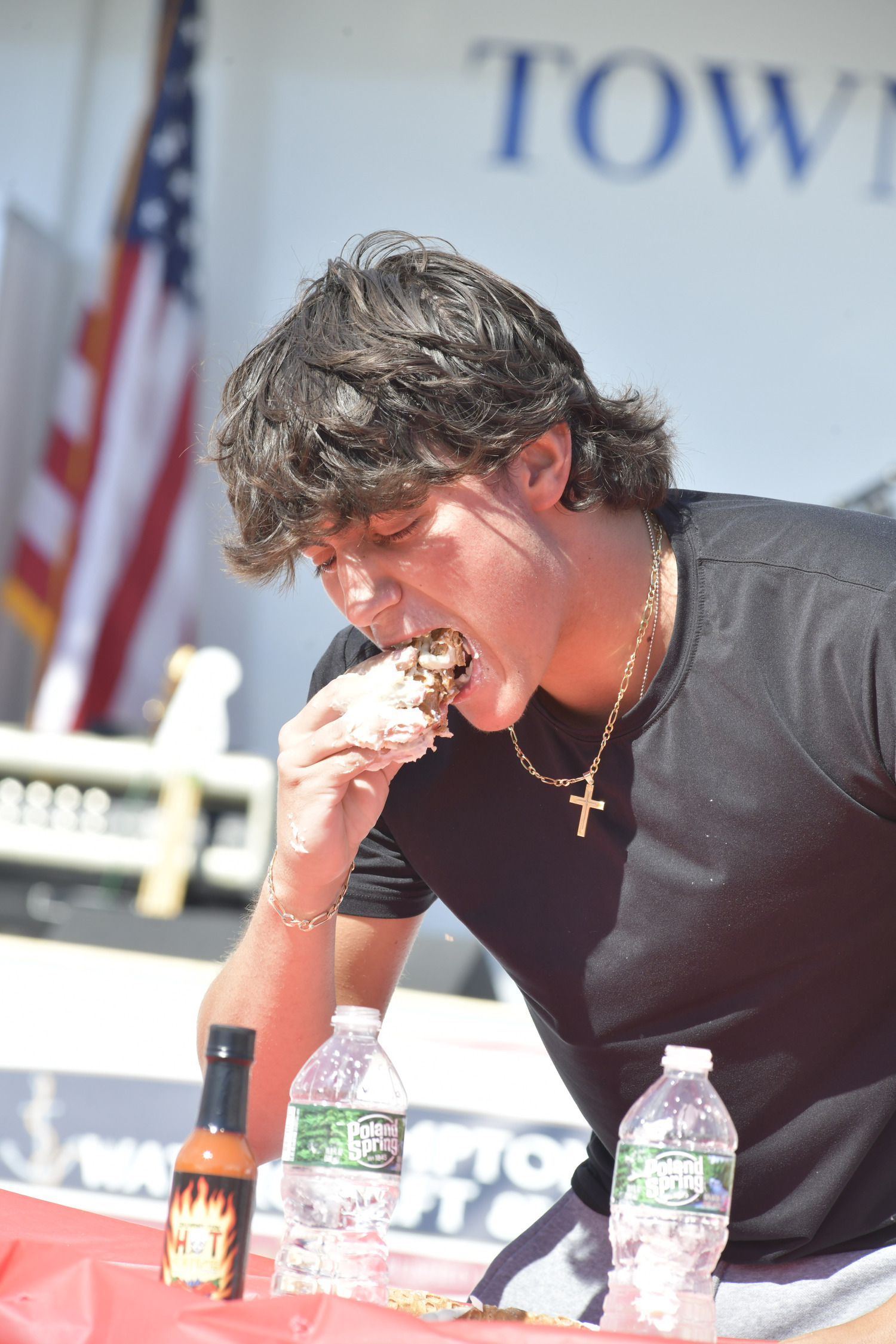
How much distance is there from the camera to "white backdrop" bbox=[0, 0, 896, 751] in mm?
5492

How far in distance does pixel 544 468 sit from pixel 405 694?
34 centimetres

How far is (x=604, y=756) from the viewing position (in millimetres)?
1510

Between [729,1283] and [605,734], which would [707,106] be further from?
[729,1283]

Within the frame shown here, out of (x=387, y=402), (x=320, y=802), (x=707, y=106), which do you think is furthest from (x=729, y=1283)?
(x=707, y=106)

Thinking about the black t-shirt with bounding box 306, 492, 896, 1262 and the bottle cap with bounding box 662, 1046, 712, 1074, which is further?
the black t-shirt with bounding box 306, 492, 896, 1262

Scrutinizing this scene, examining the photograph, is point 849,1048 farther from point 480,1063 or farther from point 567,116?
point 567,116

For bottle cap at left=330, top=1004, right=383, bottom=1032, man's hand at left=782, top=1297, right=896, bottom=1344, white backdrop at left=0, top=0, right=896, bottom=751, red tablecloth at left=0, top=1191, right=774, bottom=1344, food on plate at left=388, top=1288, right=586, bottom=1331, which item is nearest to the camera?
red tablecloth at left=0, top=1191, right=774, bottom=1344

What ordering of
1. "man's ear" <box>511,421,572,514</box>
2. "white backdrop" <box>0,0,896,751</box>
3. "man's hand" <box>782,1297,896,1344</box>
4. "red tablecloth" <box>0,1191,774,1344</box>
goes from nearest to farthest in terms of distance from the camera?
"red tablecloth" <box>0,1191,774,1344</box>, "man's hand" <box>782,1297,896,1344</box>, "man's ear" <box>511,421,572,514</box>, "white backdrop" <box>0,0,896,751</box>

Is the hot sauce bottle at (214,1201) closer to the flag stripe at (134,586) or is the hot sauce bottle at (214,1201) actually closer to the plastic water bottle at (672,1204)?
the plastic water bottle at (672,1204)

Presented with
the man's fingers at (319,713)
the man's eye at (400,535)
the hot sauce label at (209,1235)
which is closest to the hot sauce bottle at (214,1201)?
the hot sauce label at (209,1235)

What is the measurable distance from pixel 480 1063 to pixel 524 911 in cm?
200

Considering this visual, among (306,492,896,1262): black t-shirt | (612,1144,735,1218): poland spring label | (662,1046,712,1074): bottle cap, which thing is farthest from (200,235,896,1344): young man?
(612,1144,735,1218): poland spring label

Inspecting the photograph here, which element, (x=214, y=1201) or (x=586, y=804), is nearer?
(x=214, y=1201)

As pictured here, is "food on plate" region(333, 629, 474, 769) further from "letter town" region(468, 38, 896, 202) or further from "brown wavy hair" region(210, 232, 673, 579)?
"letter town" region(468, 38, 896, 202)
